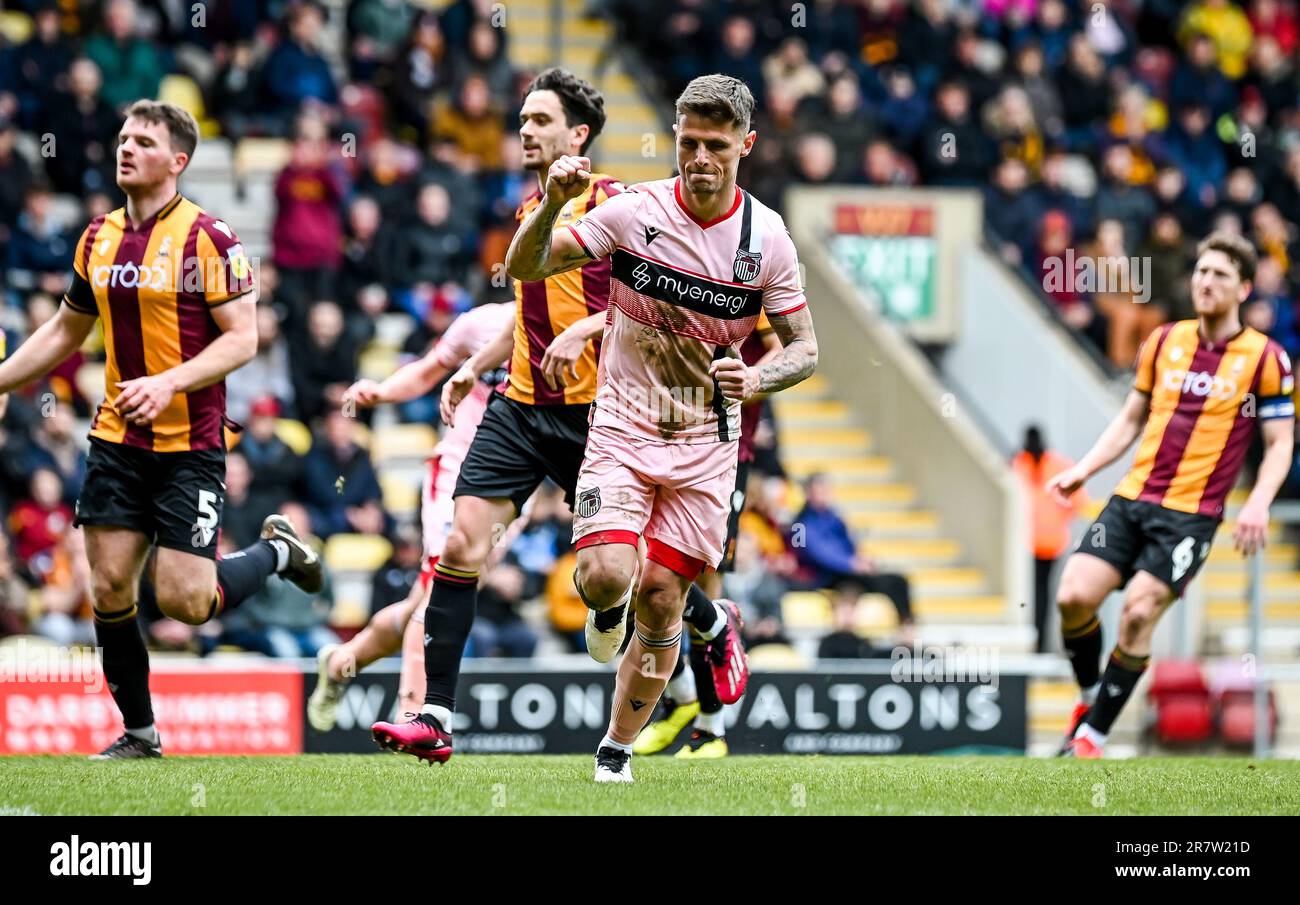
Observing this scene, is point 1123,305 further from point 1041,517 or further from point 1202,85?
point 1202,85

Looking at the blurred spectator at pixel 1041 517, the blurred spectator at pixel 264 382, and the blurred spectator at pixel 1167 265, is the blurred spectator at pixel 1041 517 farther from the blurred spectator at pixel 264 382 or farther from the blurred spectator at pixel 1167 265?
the blurred spectator at pixel 264 382

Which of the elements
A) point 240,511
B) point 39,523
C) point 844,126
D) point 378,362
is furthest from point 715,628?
point 844,126

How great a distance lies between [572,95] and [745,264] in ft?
4.84

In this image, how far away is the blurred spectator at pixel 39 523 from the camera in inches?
515

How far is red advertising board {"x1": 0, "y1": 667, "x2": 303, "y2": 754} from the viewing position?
464 inches

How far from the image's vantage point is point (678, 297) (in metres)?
6.87

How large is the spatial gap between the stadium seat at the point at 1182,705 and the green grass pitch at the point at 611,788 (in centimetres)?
618

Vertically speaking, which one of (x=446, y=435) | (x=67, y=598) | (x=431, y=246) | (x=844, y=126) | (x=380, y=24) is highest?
(x=380, y=24)

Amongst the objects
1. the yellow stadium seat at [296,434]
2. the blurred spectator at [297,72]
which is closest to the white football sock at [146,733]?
the yellow stadium seat at [296,434]

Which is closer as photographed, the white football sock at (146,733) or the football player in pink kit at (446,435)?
the white football sock at (146,733)

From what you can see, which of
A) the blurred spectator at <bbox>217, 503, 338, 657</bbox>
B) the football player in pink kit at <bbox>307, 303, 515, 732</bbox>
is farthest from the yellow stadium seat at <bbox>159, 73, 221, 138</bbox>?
the football player in pink kit at <bbox>307, 303, 515, 732</bbox>
